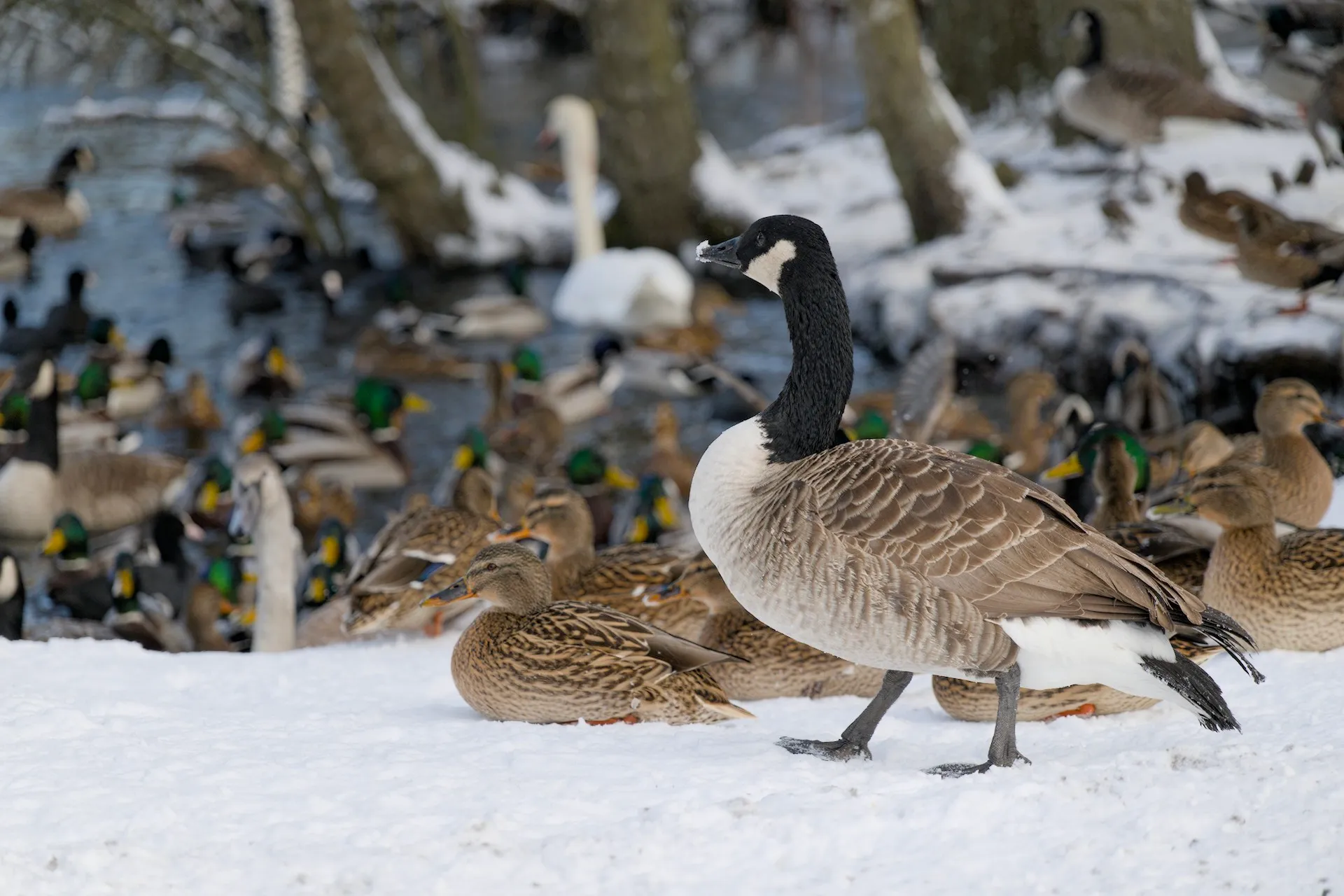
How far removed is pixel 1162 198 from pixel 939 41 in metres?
7.91

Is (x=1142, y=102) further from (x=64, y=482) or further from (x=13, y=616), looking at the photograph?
(x=13, y=616)

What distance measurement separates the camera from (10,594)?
844cm

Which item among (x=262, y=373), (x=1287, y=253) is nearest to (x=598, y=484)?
(x=262, y=373)

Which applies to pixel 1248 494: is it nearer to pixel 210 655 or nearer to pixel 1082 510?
pixel 1082 510

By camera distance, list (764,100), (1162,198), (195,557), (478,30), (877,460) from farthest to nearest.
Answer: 1. (478,30)
2. (764,100)
3. (1162,198)
4. (195,557)
5. (877,460)

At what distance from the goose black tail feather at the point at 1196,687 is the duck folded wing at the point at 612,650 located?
55.8 inches

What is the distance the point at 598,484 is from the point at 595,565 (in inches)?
142

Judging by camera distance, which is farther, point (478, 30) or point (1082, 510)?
point (478, 30)

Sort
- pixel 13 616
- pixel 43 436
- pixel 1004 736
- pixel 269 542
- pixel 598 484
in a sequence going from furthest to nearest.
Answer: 1. pixel 43 436
2. pixel 598 484
3. pixel 13 616
4. pixel 269 542
5. pixel 1004 736

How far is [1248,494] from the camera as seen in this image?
5461 mm

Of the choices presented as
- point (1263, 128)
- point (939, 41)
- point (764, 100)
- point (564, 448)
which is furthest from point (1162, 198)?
point (764, 100)

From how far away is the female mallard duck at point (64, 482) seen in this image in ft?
35.5

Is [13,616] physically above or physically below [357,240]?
below

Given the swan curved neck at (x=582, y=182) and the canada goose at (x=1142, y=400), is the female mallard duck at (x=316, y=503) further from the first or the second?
the swan curved neck at (x=582, y=182)
